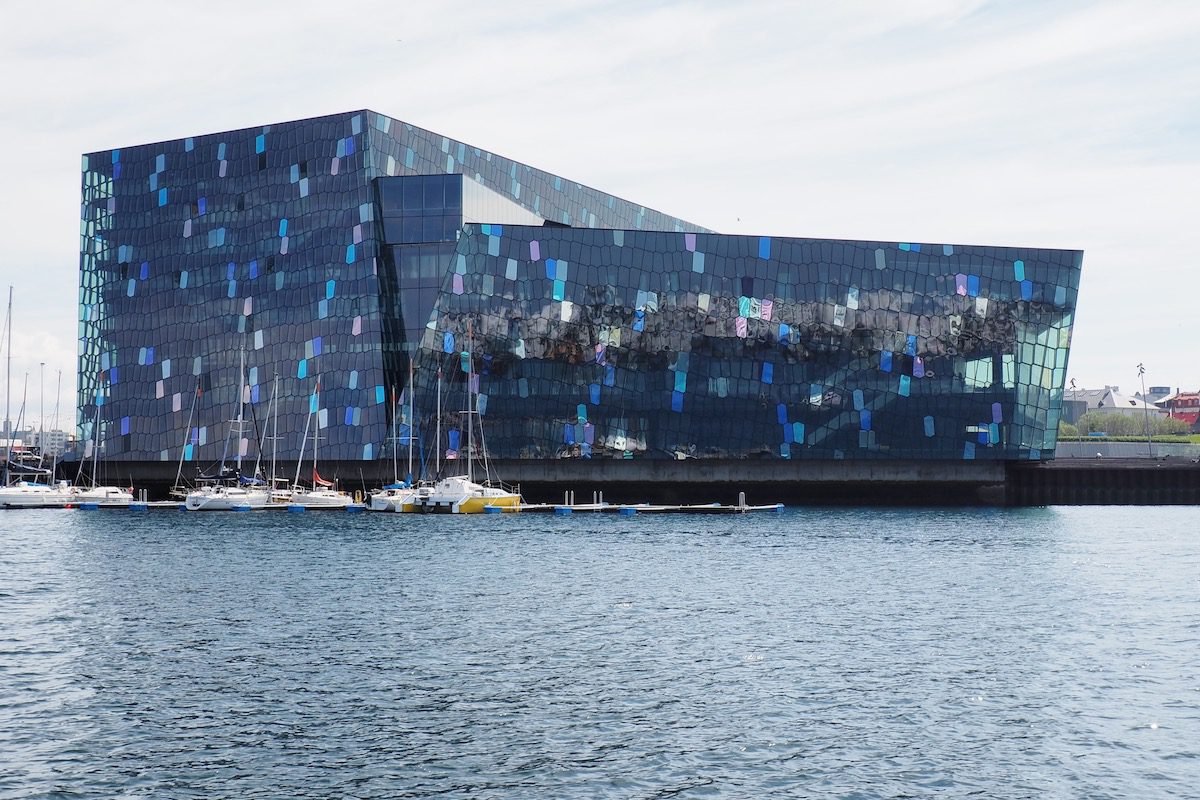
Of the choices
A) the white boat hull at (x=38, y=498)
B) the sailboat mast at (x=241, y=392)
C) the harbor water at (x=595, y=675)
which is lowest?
the harbor water at (x=595, y=675)

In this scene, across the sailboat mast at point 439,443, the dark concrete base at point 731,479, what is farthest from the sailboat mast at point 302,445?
the sailboat mast at point 439,443

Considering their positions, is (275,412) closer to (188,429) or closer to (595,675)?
(188,429)

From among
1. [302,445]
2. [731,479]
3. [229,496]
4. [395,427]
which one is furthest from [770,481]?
[229,496]

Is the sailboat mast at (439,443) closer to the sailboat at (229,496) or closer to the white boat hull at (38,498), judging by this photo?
the sailboat at (229,496)

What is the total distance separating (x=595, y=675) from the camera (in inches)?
1025

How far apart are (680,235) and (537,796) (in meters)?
67.8

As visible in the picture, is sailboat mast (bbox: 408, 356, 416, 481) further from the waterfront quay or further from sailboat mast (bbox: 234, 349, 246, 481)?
sailboat mast (bbox: 234, 349, 246, 481)

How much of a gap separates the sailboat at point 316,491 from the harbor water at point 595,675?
29483mm

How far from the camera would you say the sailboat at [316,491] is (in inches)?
3152

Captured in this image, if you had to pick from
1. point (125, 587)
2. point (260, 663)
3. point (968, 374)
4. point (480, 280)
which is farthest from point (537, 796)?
point (968, 374)

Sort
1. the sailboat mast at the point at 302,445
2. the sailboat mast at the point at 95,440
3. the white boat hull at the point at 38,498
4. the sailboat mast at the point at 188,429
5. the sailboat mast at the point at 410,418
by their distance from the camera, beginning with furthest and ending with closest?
1. the sailboat mast at the point at 95,440
2. the sailboat mast at the point at 188,429
3. the white boat hull at the point at 38,498
4. the sailboat mast at the point at 302,445
5. the sailboat mast at the point at 410,418

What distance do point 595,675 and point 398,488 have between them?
54288 mm

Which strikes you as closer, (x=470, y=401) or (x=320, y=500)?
(x=320, y=500)

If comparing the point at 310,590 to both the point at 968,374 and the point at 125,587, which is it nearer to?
the point at 125,587
